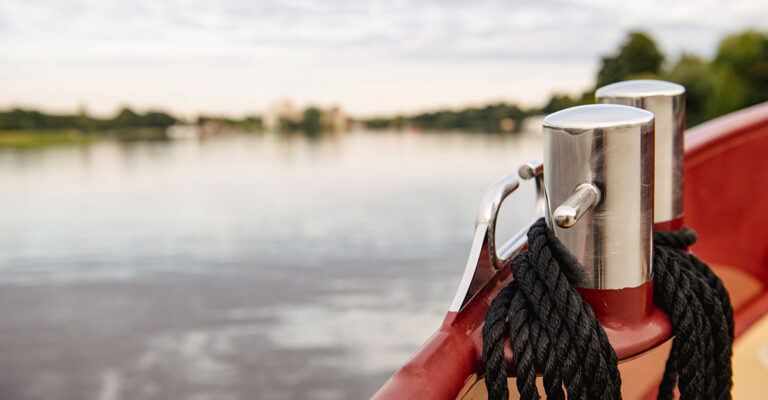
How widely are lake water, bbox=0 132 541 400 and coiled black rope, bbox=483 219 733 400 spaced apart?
196 inches

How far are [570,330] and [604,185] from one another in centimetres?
15

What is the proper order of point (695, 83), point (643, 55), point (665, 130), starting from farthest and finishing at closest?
point (643, 55)
point (695, 83)
point (665, 130)

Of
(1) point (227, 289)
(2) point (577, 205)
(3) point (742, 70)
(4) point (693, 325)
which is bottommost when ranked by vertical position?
(1) point (227, 289)

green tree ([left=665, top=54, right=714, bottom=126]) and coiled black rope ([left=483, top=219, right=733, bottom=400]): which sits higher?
green tree ([left=665, top=54, right=714, bottom=126])

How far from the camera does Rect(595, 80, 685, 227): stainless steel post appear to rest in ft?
2.85

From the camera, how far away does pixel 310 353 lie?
6262 millimetres

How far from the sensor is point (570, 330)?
2.01 ft

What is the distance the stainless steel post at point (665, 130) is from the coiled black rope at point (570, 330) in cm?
16

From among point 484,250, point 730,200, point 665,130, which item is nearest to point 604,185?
point 484,250

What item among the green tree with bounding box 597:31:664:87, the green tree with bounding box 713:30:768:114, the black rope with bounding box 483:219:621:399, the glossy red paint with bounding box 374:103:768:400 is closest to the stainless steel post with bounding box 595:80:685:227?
the glossy red paint with bounding box 374:103:768:400

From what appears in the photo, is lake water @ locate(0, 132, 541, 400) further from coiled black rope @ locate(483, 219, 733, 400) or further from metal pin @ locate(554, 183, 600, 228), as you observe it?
metal pin @ locate(554, 183, 600, 228)

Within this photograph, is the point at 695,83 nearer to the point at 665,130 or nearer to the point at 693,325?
the point at 665,130

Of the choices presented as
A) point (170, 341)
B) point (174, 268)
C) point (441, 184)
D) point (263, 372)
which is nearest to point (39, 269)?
point (174, 268)

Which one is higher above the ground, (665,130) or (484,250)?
(665,130)
